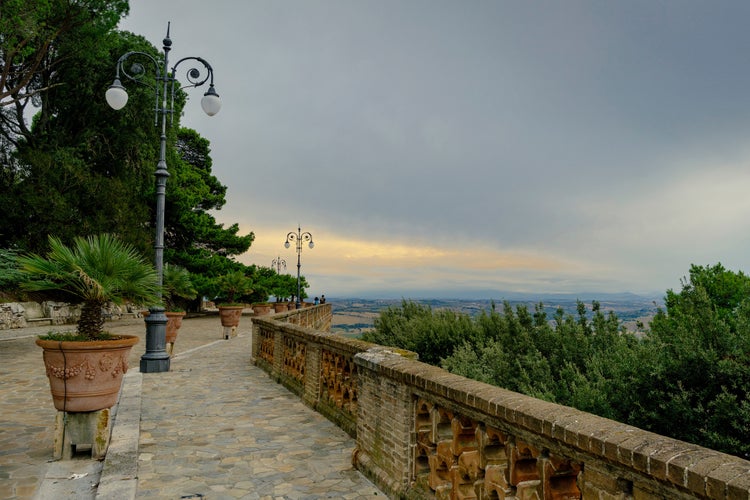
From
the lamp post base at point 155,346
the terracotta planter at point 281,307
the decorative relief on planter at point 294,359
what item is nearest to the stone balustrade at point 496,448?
the decorative relief on planter at point 294,359

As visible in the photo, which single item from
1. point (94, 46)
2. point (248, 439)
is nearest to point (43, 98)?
point (94, 46)

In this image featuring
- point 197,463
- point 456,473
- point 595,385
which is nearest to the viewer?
point 456,473

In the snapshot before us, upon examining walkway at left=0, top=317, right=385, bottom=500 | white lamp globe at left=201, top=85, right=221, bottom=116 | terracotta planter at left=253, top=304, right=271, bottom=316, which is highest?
white lamp globe at left=201, top=85, right=221, bottom=116

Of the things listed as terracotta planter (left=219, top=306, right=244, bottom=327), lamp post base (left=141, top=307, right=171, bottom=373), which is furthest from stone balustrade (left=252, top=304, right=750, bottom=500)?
terracotta planter (left=219, top=306, right=244, bottom=327)

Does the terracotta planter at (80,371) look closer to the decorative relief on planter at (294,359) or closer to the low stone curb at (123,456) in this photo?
the low stone curb at (123,456)

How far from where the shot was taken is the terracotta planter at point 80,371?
193 inches

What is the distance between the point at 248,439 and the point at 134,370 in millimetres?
6297

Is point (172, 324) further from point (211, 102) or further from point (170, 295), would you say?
point (211, 102)

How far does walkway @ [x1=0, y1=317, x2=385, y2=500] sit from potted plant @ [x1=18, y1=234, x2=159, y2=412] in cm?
72

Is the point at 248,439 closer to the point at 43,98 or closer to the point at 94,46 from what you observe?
the point at 94,46

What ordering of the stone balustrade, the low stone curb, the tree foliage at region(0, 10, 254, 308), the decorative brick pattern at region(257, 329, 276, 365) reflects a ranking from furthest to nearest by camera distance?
the tree foliage at region(0, 10, 254, 308), the decorative brick pattern at region(257, 329, 276, 365), the low stone curb, the stone balustrade

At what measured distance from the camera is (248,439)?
582 centimetres

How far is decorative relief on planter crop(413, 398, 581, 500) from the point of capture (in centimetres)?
250

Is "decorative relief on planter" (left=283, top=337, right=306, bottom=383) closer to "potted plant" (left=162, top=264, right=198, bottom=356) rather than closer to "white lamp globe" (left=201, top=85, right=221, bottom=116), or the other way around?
"potted plant" (left=162, top=264, right=198, bottom=356)
